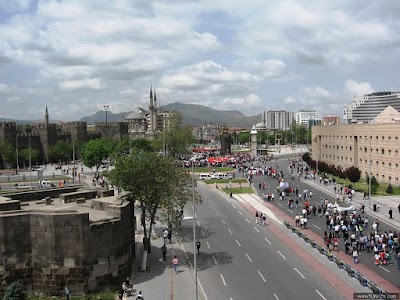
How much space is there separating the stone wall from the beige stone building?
42243 mm

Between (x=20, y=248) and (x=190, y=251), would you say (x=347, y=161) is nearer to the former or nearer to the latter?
(x=190, y=251)

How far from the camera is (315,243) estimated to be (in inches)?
1316

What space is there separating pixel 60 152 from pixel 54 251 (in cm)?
9165

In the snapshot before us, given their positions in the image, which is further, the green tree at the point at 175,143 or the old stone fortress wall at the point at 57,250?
the green tree at the point at 175,143

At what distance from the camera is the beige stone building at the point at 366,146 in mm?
64800

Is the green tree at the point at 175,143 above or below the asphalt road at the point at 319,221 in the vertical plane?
above

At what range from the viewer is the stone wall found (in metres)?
23.5

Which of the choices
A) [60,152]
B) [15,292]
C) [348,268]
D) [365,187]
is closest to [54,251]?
[15,292]

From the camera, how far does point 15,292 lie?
23.0m

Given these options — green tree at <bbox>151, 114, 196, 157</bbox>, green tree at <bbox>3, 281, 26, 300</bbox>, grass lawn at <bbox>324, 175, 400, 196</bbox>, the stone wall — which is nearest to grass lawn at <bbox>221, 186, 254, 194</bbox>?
grass lawn at <bbox>324, 175, 400, 196</bbox>

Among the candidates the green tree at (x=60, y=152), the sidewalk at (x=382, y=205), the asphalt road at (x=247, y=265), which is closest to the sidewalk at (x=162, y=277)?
the asphalt road at (x=247, y=265)

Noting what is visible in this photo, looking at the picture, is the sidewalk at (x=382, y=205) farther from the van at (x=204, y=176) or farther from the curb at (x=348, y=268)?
the van at (x=204, y=176)

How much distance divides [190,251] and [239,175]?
4767cm

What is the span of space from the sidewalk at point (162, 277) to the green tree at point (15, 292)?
5329 millimetres
